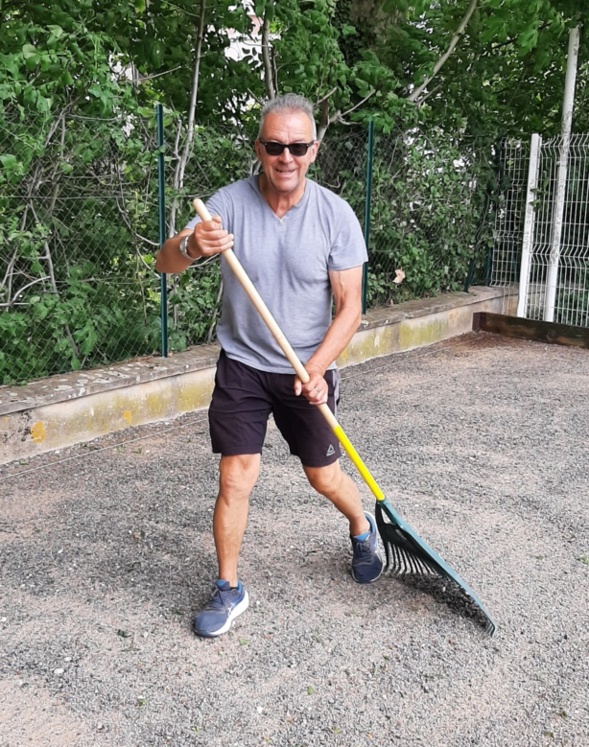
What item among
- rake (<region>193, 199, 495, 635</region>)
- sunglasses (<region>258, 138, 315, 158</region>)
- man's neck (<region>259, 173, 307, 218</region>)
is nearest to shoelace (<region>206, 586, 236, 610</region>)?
rake (<region>193, 199, 495, 635</region>)

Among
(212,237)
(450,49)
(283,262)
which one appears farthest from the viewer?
(450,49)

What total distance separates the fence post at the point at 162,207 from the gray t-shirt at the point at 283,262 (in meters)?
2.64

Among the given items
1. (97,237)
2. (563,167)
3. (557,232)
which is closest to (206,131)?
(97,237)

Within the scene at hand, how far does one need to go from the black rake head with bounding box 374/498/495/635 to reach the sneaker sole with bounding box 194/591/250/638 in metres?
0.63

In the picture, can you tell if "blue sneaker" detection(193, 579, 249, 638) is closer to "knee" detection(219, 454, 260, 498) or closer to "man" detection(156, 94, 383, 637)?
"man" detection(156, 94, 383, 637)

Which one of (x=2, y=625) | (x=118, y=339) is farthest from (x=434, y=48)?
(x=2, y=625)

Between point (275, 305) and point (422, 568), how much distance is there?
125cm

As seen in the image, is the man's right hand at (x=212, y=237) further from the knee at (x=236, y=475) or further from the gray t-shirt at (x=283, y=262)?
the knee at (x=236, y=475)

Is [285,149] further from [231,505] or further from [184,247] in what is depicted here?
[231,505]

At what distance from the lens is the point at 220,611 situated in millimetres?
3115

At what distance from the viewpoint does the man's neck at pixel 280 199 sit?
2984mm

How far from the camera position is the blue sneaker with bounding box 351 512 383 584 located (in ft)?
11.4

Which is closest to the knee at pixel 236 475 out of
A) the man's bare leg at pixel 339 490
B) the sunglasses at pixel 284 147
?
the man's bare leg at pixel 339 490

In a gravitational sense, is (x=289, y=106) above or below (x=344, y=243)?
above
